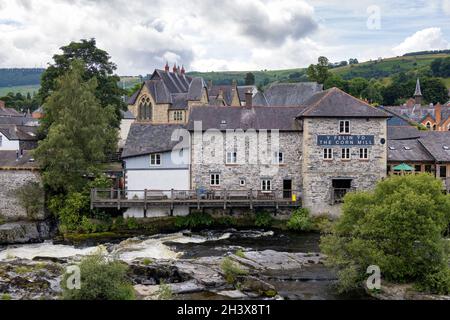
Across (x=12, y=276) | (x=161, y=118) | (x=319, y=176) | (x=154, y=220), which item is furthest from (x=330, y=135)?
(x=161, y=118)

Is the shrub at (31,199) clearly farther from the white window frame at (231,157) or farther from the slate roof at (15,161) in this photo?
the white window frame at (231,157)

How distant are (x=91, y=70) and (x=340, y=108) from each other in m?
24.2

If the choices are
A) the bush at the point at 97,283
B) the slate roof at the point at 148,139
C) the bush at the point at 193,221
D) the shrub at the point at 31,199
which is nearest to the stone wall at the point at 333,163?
the bush at the point at 193,221

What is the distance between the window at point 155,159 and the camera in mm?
40562

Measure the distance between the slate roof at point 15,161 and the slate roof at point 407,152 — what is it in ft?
81.0

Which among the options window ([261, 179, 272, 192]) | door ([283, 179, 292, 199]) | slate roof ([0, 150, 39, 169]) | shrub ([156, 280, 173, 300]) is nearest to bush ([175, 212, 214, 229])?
window ([261, 179, 272, 192])

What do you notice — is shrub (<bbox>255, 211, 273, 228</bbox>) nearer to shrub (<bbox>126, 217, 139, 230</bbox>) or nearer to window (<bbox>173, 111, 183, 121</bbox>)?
shrub (<bbox>126, 217, 139, 230</bbox>)

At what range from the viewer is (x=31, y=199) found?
37594 millimetres

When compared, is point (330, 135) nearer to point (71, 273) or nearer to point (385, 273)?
point (385, 273)

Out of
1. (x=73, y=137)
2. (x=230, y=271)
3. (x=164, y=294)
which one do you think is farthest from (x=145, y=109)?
(x=164, y=294)

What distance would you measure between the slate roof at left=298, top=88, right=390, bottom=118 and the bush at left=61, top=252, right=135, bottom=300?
Result: 22051mm

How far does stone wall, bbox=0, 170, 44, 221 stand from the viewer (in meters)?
37.8

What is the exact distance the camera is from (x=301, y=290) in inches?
926
